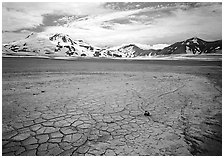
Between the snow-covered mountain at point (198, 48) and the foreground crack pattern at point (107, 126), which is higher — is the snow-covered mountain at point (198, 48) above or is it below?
above

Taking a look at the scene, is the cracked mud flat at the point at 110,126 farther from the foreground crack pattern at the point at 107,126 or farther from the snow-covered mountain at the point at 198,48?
the snow-covered mountain at the point at 198,48

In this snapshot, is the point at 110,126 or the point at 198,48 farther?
the point at 198,48

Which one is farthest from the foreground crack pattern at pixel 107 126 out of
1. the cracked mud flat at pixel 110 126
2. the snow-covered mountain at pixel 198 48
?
the snow-covered mountain at pixel 198 48

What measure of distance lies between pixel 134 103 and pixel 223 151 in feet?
8.90

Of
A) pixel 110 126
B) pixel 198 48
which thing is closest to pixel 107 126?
pixel 110 126

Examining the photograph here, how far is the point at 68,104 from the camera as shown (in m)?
5.18

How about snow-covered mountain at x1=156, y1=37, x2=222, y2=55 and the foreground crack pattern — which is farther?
snow-covered mountain at x1=156, y1=37, x2=222, y2=55

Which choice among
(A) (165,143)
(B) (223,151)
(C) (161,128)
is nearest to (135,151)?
(A) (165,143)

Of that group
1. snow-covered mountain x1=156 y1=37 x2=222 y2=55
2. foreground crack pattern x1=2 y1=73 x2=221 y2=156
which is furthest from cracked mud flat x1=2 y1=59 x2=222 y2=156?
snow-covered mountain x1=156 y1=37 x2=222 y2=55

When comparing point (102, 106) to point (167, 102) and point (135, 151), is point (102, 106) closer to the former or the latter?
point (167, 102)

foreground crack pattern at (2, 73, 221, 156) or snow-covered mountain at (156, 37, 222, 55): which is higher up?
snow-covered mountain at (156, 37, 222, 55)

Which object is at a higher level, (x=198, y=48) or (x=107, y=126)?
(x=198, y=48)

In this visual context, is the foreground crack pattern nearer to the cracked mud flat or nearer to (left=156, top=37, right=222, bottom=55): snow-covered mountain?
the cracked mud flat

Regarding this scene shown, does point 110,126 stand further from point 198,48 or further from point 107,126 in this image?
point 198,48
